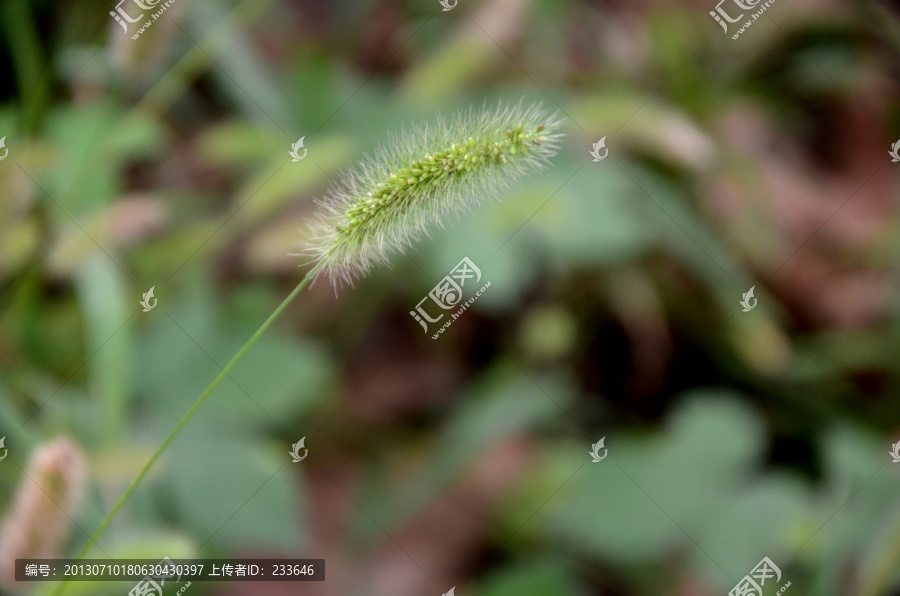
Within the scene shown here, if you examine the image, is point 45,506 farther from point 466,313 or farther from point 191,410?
point 466,313

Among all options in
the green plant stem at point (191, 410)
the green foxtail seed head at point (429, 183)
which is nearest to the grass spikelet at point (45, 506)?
the green plant stem at point (191, 410)

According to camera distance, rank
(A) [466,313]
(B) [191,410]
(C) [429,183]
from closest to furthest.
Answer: (B) [191,410] < (C) [429,183] < (A) [466,313]

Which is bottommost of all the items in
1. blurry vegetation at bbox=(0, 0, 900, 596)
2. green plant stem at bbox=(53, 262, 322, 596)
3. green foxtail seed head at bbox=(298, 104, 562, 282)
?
green plant stem at bbox=(53, 262, 322, 596)

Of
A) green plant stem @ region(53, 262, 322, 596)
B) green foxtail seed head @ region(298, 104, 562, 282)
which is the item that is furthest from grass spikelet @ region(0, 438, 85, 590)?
green foxtail seed head @ region(298, 104, 562, 282)

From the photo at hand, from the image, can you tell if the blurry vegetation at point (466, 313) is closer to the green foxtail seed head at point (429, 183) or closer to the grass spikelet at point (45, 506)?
the grass spikelet at point (45, 506)

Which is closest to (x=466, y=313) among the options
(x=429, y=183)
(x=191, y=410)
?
(x=429, y=183)

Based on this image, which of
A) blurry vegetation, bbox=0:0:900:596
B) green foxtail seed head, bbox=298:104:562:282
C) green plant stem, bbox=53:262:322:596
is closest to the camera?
green plant stem, bbox=53:262:322:596

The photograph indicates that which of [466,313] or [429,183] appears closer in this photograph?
[429,183]

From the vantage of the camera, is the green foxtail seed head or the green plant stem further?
the green foxtail seed head

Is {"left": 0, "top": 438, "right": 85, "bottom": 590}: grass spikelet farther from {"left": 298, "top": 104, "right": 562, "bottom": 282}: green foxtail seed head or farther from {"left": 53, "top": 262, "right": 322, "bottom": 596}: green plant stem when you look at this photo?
{"left": 298, "top": 104, "right": 562, "bottom": 282}: green foxtail seed head
